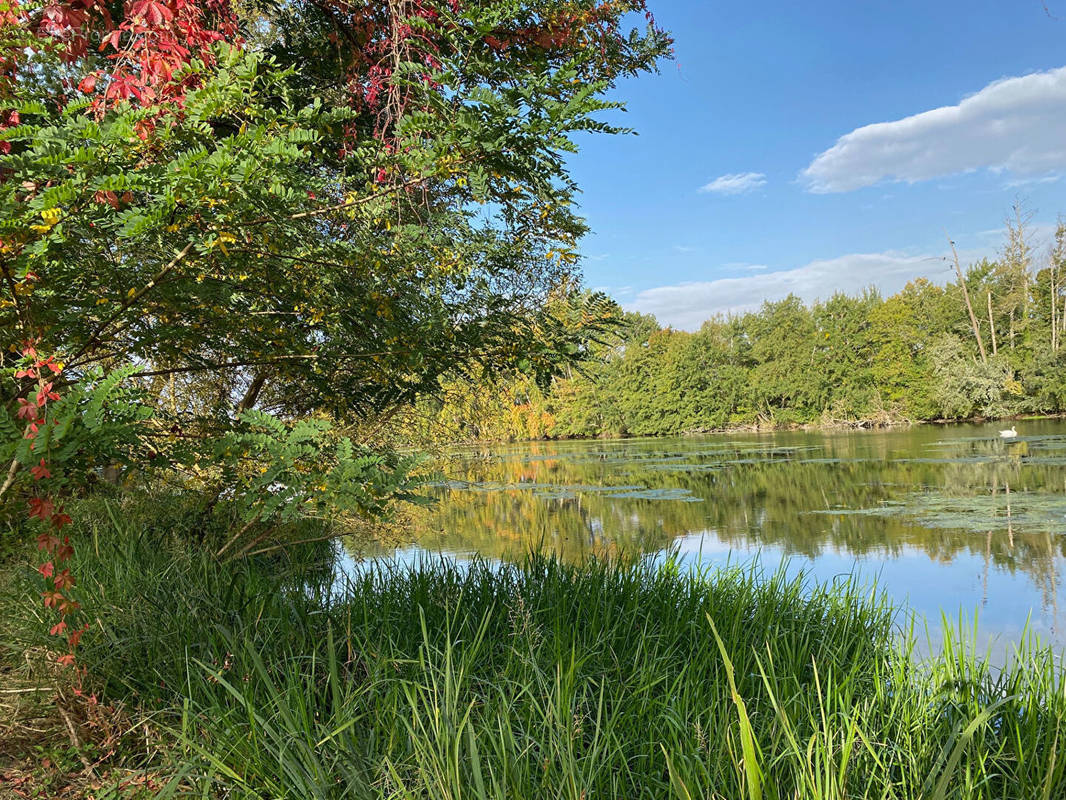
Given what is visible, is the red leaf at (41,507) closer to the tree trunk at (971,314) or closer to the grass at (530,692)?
the grass at (530,692)

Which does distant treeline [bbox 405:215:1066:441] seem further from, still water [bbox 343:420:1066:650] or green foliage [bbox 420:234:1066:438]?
still water [bbox 343:420:1066:650]

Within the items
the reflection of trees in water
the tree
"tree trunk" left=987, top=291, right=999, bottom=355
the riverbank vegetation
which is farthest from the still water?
"tree trunk" left=987, top=291, right=999, bottom=355

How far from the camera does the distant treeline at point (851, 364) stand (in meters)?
31.6

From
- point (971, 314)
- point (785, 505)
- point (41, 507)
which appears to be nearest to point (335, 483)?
point (41, 507)

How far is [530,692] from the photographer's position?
1988 mm

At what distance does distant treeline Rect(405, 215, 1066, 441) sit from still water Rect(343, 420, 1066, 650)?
→ 1226cm

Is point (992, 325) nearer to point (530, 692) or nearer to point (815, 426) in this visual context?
point (815, 426)

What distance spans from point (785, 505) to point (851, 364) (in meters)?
28.9

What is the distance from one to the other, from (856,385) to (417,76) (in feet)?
126

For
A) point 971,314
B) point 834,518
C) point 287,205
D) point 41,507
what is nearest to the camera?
point 41,507

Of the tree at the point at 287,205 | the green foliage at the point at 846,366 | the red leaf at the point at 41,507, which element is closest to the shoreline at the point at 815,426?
the green foliage at the point at 846,366

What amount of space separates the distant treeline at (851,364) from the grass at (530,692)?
2777cm

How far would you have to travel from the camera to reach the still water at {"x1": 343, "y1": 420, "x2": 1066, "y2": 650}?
22.1ft

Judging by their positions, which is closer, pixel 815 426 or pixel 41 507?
pixel 41 507
